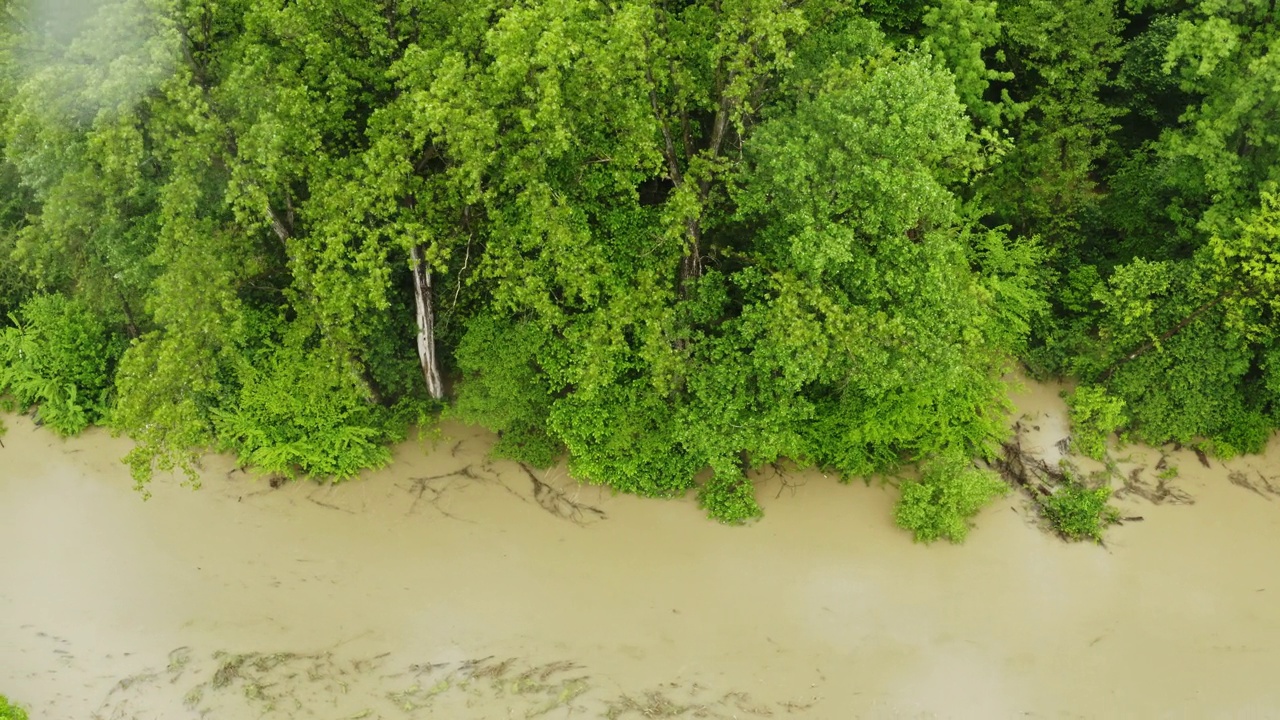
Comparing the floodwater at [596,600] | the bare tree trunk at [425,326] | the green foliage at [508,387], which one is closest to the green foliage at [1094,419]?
the floodwater at [596,600]

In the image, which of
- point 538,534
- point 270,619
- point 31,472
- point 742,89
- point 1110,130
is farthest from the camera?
point 1110,130

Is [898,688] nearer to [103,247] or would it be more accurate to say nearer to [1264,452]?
[1264,452]

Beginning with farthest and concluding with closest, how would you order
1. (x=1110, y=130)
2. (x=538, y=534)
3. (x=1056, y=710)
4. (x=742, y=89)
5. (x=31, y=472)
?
(x=1110, y=130)
(x=31, y=472)
(x=538, y=534)
(x=1056, y=710)
(x=742, y=89)

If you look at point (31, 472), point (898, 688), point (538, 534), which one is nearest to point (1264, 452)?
point (898, 688)

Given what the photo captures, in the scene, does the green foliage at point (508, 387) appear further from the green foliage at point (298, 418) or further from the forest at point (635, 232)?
the green foliage at point (298, 418)

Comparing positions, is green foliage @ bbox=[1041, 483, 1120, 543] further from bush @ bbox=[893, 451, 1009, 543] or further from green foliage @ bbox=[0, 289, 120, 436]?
green foliage @ bbox=[0, 289, 120, 436]

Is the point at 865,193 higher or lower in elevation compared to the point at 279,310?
higher

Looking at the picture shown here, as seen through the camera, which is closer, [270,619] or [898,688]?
[898,688]
